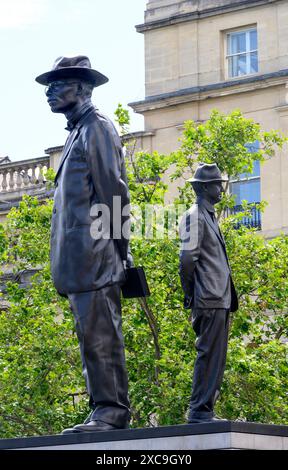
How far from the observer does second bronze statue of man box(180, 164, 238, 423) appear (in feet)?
49.2

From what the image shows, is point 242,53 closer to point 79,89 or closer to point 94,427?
point 79,89

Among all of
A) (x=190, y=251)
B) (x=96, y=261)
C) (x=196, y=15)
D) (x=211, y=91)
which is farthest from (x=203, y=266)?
(x=196, y=15)

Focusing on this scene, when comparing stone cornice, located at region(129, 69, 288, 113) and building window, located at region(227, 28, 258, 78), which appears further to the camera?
building window, located at region(227, 28, 258, 78)

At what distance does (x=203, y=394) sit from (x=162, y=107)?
29412mm

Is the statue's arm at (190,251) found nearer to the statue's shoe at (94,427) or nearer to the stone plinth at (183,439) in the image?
the statue's shoe at (94,427)

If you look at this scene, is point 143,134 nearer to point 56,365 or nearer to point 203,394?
point 56,365

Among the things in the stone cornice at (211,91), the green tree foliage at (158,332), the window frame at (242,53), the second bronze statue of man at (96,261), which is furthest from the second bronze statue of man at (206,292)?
the window frame at (242,53)

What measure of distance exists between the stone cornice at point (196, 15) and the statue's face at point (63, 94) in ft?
90.4

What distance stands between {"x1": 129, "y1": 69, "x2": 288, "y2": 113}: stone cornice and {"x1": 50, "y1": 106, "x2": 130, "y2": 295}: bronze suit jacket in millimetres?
26934

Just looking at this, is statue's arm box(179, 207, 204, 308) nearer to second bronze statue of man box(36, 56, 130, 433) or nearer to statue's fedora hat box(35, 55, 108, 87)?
second bronze statue of man box(36, 56, 130, 433)

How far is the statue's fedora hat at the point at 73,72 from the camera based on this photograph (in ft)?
49.6

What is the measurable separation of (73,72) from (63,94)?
22 cm

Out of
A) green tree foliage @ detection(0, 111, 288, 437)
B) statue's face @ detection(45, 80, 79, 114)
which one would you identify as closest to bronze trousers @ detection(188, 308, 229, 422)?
statue's face @ detection(45, 80, 79, 114)

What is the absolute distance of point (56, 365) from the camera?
31.6 m
